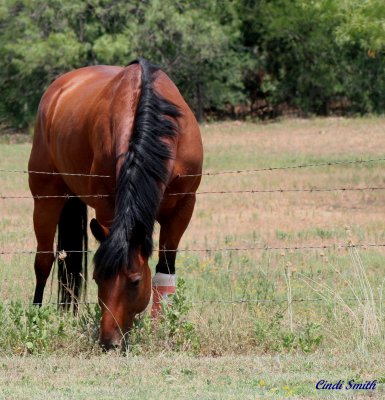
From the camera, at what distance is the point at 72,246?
858 centimetres

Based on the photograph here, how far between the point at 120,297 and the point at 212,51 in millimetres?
26845

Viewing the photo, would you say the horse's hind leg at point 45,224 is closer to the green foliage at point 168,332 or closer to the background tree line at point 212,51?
the green foliage at point 168,332

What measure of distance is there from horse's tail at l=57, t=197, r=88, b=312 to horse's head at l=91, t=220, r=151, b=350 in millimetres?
1964

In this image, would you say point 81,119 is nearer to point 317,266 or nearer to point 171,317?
point 171,317

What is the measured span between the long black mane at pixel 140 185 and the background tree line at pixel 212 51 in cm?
2031

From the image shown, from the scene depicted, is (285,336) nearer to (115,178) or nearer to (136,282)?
(136,282)

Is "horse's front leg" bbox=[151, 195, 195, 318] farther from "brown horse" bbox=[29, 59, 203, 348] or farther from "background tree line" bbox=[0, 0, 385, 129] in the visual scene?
"background tree line" bbox=[0, 0, 385, 129]

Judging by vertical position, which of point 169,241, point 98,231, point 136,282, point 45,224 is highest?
point 98,231

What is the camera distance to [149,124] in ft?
22.8

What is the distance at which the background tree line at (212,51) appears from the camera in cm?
3048

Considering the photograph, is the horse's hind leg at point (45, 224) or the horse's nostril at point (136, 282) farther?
the horse's hind leg at point (45, 224)

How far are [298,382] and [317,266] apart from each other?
4532 mm

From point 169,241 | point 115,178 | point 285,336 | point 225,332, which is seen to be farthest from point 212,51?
point 285,336

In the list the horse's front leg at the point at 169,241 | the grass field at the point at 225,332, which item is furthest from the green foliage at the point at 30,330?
the horse's front leg at the point at 169,241
